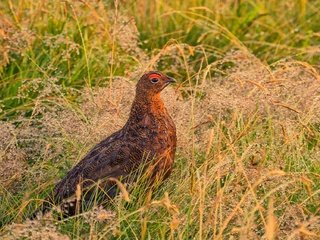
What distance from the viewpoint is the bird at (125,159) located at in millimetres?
5719

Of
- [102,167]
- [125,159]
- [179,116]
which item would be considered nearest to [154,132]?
[125,159]

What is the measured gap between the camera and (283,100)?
6723mm

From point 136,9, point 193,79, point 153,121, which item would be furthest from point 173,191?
point 136,9

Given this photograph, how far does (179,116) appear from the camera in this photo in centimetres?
654

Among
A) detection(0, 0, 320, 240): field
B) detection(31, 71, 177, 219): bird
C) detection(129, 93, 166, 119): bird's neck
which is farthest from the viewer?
detection(129, 93, 166, 119): bird's neck

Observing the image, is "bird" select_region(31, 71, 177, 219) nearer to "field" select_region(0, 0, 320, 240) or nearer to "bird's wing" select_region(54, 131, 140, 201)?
"bird's wing" select_region(54, 131, 140, 201)

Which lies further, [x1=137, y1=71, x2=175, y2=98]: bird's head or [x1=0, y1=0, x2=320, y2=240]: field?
[x1=137, y1=71, x2=175, y2=98]: bird's head

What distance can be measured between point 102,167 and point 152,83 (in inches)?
24.8

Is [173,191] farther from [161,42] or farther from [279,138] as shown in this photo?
[161,42]

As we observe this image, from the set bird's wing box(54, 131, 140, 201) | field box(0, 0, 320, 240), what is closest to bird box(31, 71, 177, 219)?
bird's wing box(54, 131, 140, 201)

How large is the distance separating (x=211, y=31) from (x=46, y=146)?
2276mm

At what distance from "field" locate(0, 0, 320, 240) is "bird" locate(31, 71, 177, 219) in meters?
0.11

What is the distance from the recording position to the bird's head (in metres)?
6.12

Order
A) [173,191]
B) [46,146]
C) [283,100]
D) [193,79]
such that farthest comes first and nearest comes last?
1. [193,79]
2. [283,100]
3. [46,146]
4. [173,191]
